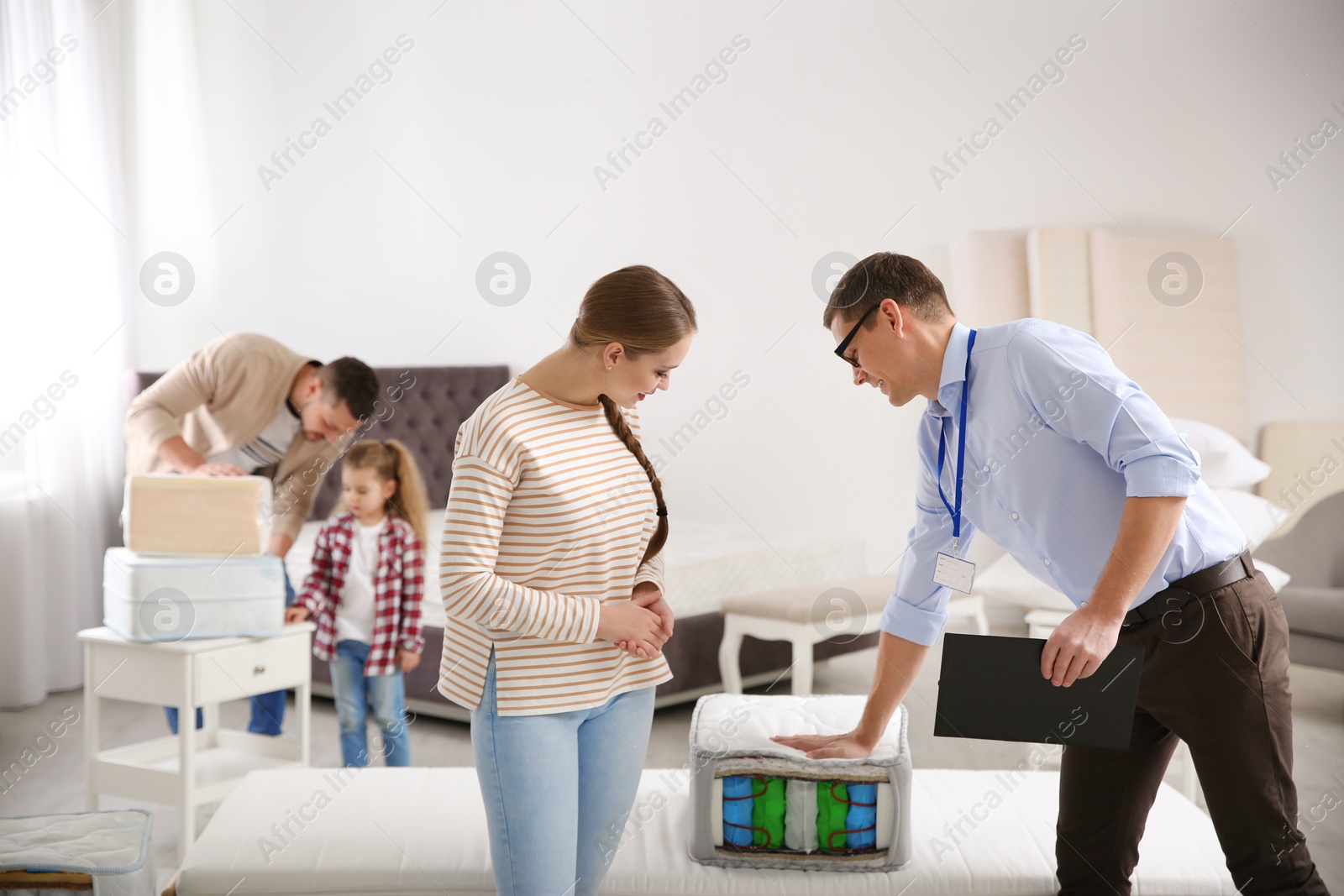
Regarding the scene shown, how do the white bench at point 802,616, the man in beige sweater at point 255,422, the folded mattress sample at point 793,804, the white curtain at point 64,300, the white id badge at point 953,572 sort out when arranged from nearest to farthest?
1. the white id badge at point 953,572
2. the folded mattress sample at point 793,804
3. the man in beige sweater at point 255,422
4. the white bench at point 802,616
5. the white curtain at point 64,300

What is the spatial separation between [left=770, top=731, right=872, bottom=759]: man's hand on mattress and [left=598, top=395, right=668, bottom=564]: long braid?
43 cm

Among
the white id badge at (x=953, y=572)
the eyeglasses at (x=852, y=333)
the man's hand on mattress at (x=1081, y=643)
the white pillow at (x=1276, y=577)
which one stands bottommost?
the white pillow at (x=1276, y=577)

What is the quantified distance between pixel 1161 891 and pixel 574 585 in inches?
41.5

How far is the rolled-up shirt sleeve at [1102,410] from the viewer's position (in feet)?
4.09

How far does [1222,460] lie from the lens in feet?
12.5

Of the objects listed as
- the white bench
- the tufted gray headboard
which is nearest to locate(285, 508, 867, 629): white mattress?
the white bench

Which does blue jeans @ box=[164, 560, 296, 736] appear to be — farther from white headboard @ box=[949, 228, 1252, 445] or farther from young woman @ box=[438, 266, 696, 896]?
white headboard @ box=[949, 228, 1252, 445]

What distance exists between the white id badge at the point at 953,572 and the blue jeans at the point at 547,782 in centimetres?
48

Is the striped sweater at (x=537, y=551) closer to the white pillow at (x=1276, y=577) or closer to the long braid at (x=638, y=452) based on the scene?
the long braid at (x=638, y=452)

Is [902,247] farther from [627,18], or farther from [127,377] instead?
[127,377]

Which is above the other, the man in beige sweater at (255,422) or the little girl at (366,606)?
the man in beige sweater at (255,422)

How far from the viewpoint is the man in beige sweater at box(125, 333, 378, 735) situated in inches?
115

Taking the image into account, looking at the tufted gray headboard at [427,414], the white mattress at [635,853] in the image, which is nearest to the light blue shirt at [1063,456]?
the white mattress at [635,853]

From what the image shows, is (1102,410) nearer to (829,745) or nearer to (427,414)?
(829,745)
